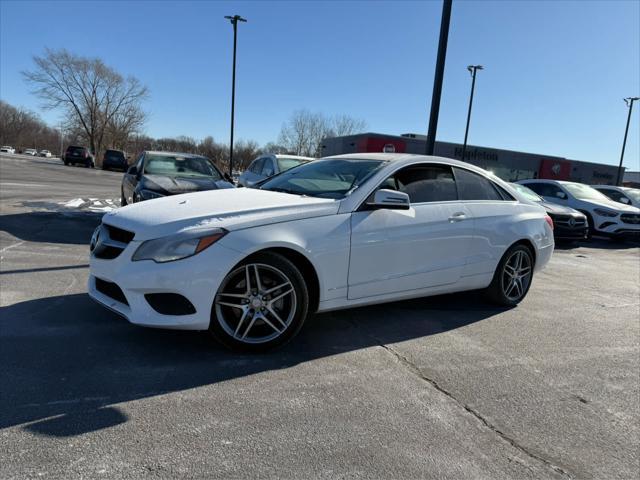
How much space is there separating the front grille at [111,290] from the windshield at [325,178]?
1678mm

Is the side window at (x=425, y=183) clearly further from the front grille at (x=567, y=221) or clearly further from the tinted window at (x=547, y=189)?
the tinted window at (x=547, y=189)

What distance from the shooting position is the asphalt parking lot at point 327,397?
7.68 feet

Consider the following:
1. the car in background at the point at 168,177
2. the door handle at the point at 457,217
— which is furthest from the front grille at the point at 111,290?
the car in background at the point at 168,177

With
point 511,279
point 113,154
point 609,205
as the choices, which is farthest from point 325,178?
point 113,154

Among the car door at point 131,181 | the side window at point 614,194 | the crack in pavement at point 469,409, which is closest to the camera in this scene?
the crack in pavement at point 469,409

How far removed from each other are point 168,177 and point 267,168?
305cm

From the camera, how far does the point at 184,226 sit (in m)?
3.31

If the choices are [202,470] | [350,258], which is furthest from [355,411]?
[350,258]

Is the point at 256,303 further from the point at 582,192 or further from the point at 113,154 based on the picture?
the point at 113,154

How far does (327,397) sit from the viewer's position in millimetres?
2998

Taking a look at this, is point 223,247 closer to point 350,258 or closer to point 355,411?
point 350,258

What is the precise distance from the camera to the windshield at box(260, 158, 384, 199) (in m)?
4.15

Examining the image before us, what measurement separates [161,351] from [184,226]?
0.97m

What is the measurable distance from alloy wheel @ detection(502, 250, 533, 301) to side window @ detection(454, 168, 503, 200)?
705 millimetres
